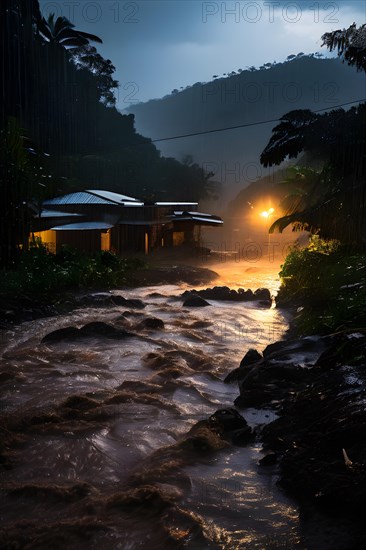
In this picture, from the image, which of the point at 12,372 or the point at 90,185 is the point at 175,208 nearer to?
the point at 90,185

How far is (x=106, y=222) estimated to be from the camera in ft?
91.2

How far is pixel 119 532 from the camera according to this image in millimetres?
4688

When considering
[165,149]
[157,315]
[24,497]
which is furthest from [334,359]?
[165,149]

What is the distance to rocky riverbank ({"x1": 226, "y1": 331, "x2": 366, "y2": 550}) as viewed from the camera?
4.34 m

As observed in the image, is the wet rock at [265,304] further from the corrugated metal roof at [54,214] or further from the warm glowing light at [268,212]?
the warm glowing light at [268,212]

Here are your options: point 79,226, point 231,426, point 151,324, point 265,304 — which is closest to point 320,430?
point 231,426

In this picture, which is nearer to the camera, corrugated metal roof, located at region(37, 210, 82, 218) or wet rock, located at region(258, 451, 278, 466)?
wet rock, located at region(258, 451, 278, 466)

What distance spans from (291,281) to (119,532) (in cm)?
1415

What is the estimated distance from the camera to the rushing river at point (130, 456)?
469 cm

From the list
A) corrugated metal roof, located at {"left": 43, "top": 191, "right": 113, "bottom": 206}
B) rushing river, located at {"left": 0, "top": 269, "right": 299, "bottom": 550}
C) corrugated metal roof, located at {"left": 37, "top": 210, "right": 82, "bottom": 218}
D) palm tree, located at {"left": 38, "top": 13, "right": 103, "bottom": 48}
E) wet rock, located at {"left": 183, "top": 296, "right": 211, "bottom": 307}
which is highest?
palm tree, located at {"left": 38, "top": 13, "right": 103, "bottom": 48}

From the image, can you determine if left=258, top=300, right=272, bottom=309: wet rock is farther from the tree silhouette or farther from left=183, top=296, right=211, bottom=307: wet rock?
the tree silhouette

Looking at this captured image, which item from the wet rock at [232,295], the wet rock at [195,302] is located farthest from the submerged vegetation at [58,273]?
the wet rock at [195,302]

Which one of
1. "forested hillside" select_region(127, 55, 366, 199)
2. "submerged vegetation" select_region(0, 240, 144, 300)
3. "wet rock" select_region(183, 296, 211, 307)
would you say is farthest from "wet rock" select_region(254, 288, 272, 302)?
"forested hillside" select_region(127, 55, 366, 199)

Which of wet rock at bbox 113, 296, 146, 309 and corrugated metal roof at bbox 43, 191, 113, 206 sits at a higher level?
corrugated metal roof at bbox 43, 191, 113, 206
